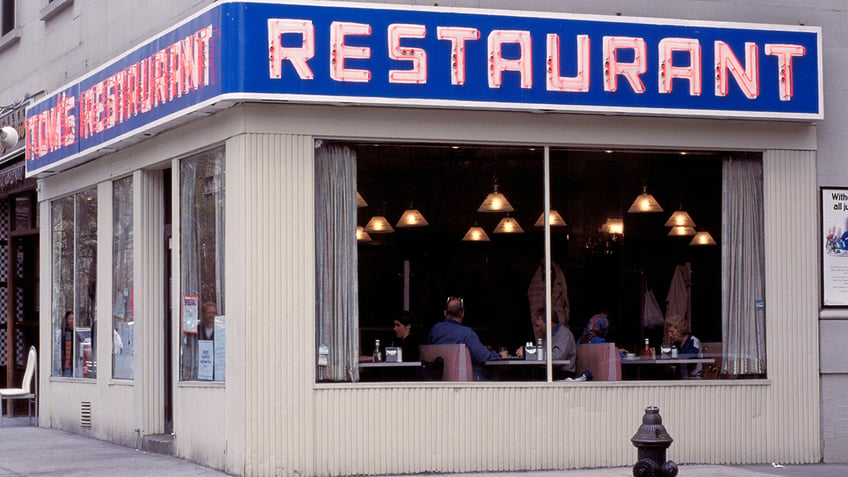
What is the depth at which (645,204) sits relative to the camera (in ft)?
49.5

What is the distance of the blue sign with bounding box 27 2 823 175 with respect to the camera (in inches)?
479

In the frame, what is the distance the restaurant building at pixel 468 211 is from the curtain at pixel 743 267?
0.9 inches

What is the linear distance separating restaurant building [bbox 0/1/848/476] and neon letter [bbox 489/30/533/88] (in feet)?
0.06

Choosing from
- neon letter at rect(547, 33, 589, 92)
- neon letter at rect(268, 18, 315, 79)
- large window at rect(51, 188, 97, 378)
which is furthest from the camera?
large window at rect(51, 188, 97, 378)

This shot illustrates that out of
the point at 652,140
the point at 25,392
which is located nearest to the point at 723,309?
the point at 652,140

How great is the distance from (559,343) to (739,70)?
10.7ft

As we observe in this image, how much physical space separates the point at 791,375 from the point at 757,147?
2346mm

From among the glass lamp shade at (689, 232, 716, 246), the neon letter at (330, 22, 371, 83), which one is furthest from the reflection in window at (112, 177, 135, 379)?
the glass lamp shade at (689, 232, 716, 246)

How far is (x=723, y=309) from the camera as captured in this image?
13.8 metres

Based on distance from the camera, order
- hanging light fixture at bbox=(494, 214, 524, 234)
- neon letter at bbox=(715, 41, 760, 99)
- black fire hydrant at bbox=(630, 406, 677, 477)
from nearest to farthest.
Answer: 1. black fire hydrant at bbox=(630, 406, 677, 477)
2. neon letter at bbox=(715, 41, 760, 99)
3. hanging light fixture at bbox=(494, 214, 524, 234)

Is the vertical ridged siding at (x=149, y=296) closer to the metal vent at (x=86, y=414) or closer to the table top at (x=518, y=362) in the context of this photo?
the metal vent at (x=86, y=414)

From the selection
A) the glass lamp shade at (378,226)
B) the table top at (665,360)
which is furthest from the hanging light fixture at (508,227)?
the table top at (665,360)

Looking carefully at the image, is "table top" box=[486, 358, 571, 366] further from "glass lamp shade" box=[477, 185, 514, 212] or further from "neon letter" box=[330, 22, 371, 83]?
"neon letter" box=[330, 22, 371, 83]

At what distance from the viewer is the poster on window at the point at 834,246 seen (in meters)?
13.7
